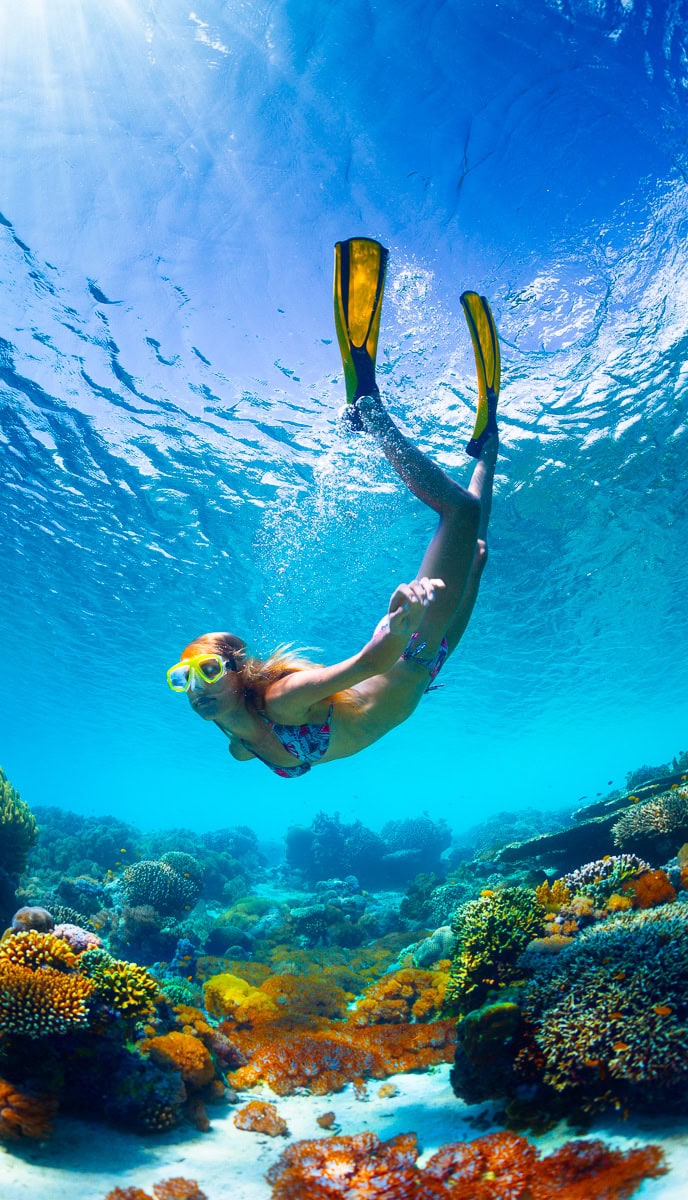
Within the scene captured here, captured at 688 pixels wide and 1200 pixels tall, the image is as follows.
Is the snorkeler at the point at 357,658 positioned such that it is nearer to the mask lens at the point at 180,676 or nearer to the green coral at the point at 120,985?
the mask lens at the point at 180,676

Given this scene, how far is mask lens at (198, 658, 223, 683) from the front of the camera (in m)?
4.15

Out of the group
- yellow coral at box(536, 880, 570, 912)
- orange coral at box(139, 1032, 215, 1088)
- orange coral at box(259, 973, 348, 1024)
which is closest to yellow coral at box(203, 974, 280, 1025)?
orange coral at box(259, 973, 348, 1024)

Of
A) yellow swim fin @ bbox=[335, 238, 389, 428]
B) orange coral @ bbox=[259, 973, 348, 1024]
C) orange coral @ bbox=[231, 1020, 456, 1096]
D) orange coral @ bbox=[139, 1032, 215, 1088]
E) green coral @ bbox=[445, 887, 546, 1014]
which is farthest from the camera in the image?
orange coral @ bbox=[259, 973, 348, 1024]

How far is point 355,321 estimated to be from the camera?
4922 mm

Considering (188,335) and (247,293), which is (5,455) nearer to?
(188,335)

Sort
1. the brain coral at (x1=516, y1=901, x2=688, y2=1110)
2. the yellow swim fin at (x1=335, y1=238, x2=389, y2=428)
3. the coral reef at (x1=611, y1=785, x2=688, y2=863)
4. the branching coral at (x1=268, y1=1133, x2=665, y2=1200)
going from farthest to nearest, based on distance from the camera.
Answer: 1. the coral reef at (x1=611, y1=785, x2=688, y2=863)
2. the yellow swim fin at (x1=335, y1=238, x2=389, y2=428)
3. the brain coral at (x1=516, y1=901, x2=688, y2=1110)
4. the branching coral at (x1=268, y1=1133, x2=665, y2=1200)

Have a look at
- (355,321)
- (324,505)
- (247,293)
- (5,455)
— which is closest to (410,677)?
(355,321)

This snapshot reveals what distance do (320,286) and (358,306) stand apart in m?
7.58

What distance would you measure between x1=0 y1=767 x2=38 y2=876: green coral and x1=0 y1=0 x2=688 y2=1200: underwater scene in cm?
8

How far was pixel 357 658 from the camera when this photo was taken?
12.1 feet

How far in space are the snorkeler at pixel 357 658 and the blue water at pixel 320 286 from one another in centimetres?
654

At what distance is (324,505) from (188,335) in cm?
671

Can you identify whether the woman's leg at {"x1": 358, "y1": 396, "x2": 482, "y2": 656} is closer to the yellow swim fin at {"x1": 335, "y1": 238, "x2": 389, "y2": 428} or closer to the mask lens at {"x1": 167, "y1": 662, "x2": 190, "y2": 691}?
the yellow swim fin at {"x1": 335, "y1": 238, "x2": 389, "y2": 428}

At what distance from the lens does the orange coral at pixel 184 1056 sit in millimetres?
4660
